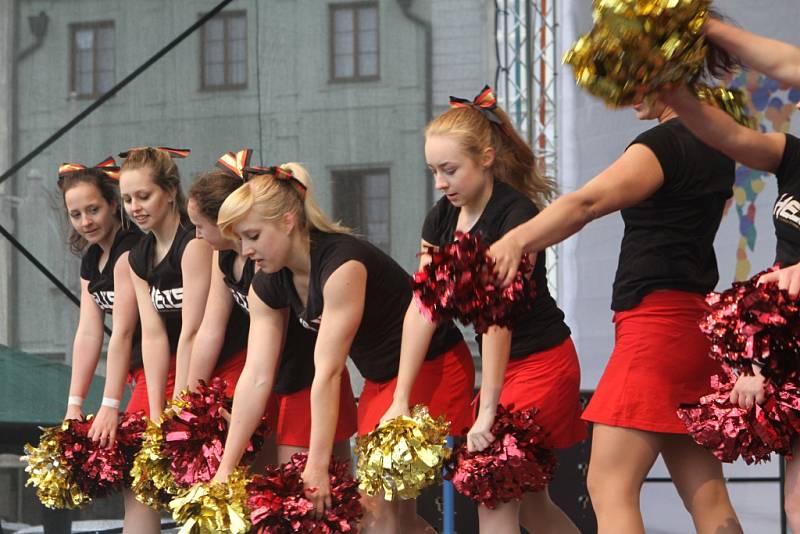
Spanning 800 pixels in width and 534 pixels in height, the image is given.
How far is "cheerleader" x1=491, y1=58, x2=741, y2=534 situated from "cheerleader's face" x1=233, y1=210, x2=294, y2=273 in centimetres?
100

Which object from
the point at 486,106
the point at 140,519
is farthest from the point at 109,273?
the point at 486,106

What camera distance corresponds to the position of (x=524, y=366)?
3.55 meters

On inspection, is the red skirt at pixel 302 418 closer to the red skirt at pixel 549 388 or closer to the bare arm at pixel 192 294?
the bare arm at pixel 192 294

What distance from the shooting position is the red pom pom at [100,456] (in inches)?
176

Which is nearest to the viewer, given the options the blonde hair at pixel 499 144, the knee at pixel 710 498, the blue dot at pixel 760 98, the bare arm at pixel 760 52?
the bare arm at pixel 760 52

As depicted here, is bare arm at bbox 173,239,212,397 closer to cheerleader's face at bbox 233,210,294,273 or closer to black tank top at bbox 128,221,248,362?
black tank top at bbox 128,221,248,362

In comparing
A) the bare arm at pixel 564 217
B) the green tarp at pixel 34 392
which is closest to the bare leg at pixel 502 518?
the bare arm at pixel 564 217

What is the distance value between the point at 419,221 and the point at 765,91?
5.14 ft

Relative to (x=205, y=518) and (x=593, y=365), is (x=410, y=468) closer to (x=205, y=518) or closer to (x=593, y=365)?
(x=205, y=518)

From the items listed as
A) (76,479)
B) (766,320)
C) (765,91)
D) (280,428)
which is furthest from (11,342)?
(766,320)

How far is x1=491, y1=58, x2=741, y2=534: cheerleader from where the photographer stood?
119 inches

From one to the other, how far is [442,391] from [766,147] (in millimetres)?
1355

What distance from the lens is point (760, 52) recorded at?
2.47 meters

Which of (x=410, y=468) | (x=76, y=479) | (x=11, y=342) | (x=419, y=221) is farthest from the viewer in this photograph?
(x=11, y=342)
